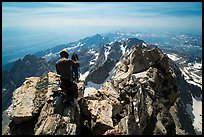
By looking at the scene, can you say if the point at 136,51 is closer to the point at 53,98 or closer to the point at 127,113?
the point at 127,113

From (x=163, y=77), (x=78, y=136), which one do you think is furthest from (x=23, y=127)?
(x=163, y=77)

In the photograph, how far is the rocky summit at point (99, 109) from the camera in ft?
67.9

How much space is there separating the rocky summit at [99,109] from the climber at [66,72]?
1113 mm

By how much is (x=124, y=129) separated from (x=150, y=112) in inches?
212

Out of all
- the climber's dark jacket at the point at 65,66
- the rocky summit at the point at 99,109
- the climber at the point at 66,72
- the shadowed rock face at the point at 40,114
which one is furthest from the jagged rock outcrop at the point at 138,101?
the climber's dark jacket at the point at 65,66

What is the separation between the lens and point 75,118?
69.5 feet

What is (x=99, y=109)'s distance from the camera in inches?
931

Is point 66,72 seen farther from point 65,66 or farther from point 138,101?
point 138,101

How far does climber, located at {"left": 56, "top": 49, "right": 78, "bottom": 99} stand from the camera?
2095 cm

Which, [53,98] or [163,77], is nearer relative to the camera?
[53,98]

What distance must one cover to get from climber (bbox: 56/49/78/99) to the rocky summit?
111 cm

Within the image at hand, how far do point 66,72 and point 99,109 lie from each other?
532 cm

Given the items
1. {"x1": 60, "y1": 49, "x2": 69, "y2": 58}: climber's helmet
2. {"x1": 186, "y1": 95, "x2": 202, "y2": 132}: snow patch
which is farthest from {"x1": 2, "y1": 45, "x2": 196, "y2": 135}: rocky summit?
{"x1": 186, "y1": 95, "x2": 202, "y2": 132}: snow patch

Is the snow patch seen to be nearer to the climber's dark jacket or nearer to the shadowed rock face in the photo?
the shadowed rock face
